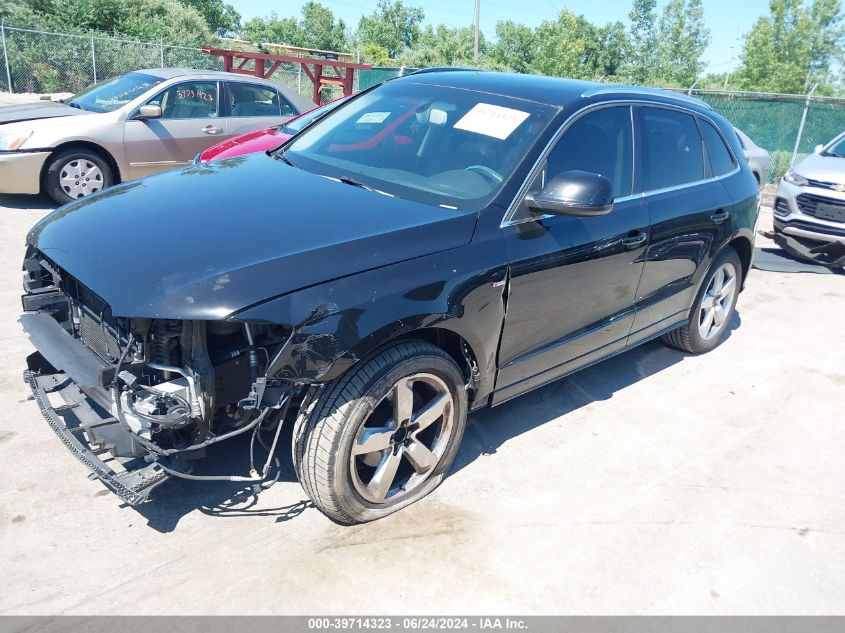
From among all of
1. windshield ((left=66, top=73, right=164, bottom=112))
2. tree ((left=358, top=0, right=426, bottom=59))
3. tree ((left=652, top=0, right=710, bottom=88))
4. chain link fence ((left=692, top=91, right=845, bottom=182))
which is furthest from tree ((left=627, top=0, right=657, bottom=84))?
windshield ((left=66, top=73, right=164, bottom=112))

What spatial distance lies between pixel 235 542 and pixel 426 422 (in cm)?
96

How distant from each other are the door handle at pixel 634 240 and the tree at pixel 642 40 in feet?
187

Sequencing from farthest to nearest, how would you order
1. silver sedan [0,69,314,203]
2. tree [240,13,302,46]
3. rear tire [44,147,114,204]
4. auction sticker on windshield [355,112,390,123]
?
tree [240,13,302,46] < rear tire [44,147,114,204] < silver sedan [0,69,314,203] < auction sticker on windshield [355,112,390,123]

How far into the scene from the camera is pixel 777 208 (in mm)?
8938

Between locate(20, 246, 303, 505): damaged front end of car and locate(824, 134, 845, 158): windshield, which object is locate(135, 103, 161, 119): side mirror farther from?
locate(824, 134, 845, 158): windshield

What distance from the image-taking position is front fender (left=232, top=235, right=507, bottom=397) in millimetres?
2701

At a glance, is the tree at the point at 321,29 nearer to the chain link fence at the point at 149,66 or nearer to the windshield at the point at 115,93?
the chain link fence at the point at 149,66

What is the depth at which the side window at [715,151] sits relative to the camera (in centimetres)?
499

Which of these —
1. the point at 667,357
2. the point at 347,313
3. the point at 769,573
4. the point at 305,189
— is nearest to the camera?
the point at 347,313

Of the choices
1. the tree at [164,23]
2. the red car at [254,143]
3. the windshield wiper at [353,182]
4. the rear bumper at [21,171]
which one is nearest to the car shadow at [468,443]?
the windshield wiper at [353,182]

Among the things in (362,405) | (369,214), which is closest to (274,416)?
(362,405)

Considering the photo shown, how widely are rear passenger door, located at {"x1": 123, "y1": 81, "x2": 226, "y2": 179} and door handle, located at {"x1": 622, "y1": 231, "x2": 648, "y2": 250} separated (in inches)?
239

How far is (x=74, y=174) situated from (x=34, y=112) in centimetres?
93
